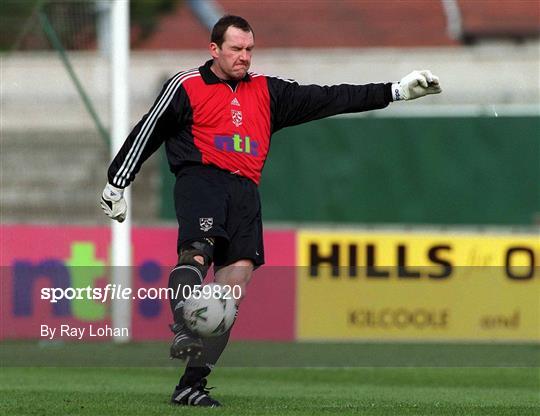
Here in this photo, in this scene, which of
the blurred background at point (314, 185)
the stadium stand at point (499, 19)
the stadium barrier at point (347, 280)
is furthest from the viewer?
the stadium stand at point (499, 19)

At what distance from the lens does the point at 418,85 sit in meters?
6.99

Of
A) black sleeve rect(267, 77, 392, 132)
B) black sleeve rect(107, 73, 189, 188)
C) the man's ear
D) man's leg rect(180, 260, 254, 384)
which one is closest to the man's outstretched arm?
black sleeve rect(267, 77, 392, 132)

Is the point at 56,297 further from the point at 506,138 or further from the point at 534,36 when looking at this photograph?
the point at 534,36

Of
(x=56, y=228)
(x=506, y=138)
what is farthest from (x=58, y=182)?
(x=506, y=138)

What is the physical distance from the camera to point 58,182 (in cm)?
1580

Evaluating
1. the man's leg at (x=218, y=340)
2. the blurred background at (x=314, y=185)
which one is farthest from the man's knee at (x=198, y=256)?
the blurred background at (x=314, y=185)

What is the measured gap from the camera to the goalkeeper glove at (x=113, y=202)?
6992 mm

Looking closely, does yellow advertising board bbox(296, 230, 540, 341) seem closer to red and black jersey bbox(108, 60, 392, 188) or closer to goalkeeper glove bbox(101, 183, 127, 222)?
red and black jersey bbox(108, 60, 392, 188)

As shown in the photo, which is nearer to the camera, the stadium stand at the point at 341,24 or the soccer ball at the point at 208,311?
the soccer ball at the point at 208,311

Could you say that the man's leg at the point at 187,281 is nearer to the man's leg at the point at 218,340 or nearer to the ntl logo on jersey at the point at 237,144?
the man's leg at the point at 218,340

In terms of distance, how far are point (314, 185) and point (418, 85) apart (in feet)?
31.8

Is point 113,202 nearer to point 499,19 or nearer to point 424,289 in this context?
point 424,289

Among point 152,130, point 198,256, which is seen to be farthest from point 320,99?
point 198,256

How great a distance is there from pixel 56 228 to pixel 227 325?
8.53 meters
